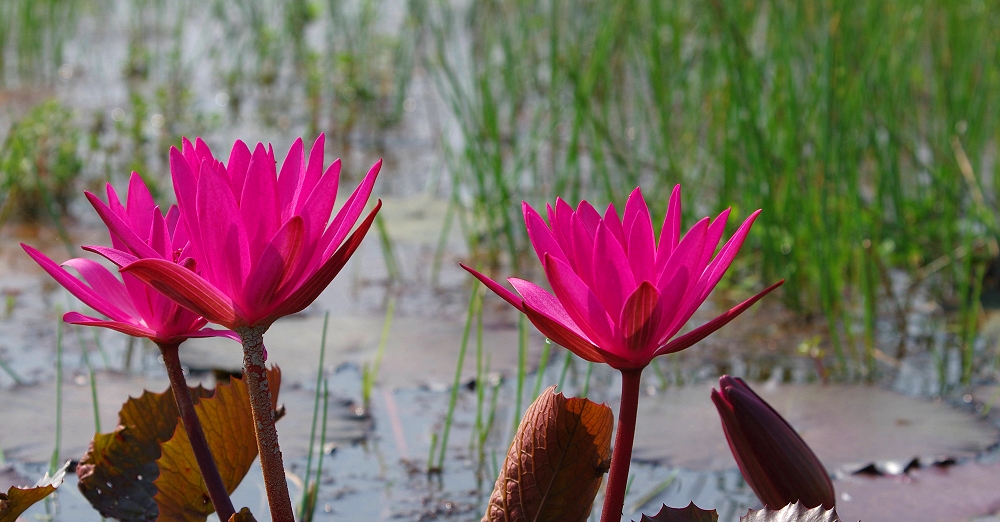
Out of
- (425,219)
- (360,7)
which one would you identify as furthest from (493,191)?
(360,7)

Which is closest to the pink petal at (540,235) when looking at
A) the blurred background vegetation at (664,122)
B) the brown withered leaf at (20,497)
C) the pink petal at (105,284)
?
the pink petal at (105,284)

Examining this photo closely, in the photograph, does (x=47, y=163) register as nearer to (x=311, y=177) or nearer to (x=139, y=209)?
(x=139, y=209)

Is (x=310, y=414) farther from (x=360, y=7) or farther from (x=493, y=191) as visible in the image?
(x=360, y=7)

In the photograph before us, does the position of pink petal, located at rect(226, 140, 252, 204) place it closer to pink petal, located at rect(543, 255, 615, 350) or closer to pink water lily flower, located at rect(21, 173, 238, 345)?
pink water lily flower, located at rect(21, 173, 238, 345)

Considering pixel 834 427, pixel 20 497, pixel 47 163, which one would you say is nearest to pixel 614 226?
pixel 20 497

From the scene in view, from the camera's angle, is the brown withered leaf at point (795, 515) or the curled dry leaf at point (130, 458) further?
the curled dry leaf at point (130, 458)

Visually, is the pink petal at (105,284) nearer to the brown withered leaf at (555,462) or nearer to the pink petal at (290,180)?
the pink petal at (290,180)
